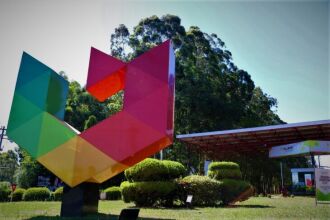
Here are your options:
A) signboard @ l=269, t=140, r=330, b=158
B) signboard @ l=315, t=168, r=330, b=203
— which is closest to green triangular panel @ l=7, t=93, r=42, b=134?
signboard @ l=315, t=168, r=330, b=203

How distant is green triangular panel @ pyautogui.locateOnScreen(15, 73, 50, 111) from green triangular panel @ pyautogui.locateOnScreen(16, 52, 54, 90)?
12 centimetres

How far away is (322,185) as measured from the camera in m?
13.9

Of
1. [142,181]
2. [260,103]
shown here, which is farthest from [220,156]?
[142,181]

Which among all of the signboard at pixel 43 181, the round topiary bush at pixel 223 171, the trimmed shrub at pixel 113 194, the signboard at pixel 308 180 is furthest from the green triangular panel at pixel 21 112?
the signboard at pixel 308 180

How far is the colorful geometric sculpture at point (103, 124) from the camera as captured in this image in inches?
301

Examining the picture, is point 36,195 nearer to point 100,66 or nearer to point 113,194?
point 113,194

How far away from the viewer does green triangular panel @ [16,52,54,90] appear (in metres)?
8.63

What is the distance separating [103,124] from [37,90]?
7.05 ft

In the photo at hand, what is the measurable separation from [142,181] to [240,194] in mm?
4824

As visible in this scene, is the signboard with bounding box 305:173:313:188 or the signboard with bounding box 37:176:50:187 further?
the signboard with bounding box 37:176:50:187

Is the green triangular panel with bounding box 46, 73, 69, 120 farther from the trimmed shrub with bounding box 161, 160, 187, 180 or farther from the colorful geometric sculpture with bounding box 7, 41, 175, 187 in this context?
the trimmed shrub with bounding box 161, 160, 187, 180

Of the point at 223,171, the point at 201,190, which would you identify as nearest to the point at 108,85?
the point at 201,190

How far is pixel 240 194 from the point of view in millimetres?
14578

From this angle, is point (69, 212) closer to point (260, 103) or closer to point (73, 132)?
point (73, 132)
